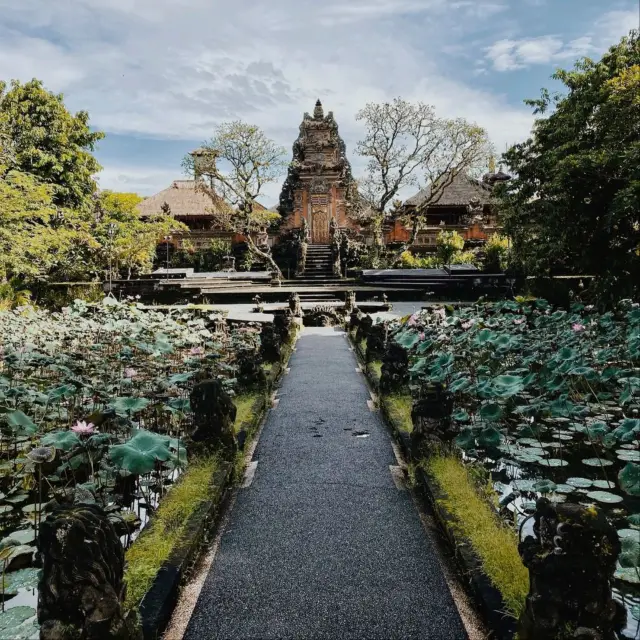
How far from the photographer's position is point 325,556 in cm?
312

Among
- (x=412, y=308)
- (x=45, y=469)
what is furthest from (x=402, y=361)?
(x=412, y=308)

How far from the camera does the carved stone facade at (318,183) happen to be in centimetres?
3112

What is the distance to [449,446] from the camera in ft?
14.3

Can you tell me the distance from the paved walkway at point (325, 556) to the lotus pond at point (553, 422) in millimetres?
634

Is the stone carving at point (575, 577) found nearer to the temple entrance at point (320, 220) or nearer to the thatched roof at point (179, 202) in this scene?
the temple entrance at point (320, 220)

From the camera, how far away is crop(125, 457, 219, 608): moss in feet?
8.79

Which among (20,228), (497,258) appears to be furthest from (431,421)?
(497,258)

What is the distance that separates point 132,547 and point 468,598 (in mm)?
1758

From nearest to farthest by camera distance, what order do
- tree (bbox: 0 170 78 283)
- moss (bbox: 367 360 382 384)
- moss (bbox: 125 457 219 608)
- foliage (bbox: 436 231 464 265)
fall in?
moss (bbox: 125 457 219 608)
moss (bbox: 367 360 382 384)
tree (bbox: 0 170 78 283)
foliage (bbox: 436 231 464 265)

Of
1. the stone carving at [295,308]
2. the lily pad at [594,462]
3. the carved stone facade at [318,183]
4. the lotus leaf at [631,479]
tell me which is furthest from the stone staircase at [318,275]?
the lotus leaf at [631,479]

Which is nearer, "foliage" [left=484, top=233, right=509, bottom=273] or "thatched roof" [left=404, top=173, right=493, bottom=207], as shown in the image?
"foliage" [left=484, top=233, right=509, bottom=273]

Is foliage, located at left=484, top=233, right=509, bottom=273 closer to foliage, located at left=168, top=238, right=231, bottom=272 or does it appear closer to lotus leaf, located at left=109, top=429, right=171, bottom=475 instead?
foliage, located at left=168, top=238, right=231, bottom=272

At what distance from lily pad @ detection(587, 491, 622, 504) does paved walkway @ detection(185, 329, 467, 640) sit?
1.17 metres

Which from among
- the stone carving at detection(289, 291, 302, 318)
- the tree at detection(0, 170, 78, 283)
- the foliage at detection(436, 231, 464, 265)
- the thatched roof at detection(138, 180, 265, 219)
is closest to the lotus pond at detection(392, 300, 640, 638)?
the stone carving at detection(289, 291, 302, 318)
